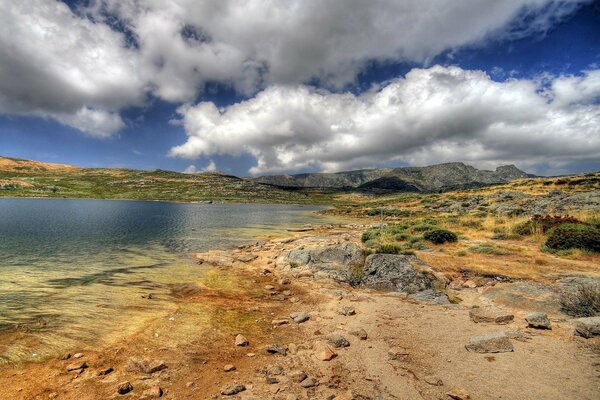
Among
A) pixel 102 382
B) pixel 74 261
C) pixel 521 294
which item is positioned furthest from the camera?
pixel 74 261

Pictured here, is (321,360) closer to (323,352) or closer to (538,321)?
(323,352)

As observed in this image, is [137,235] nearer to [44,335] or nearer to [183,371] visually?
[44,335]

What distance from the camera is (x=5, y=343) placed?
11164 mm

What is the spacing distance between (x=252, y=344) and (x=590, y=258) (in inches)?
938

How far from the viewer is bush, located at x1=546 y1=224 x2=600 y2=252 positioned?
22.1m

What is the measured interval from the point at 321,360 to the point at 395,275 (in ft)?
32.6

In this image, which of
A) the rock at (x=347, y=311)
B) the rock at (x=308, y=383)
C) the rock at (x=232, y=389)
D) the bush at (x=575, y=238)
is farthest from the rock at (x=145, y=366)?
the bush at (x=575, y=238)

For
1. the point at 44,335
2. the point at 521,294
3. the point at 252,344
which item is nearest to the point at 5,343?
the point at 44,335

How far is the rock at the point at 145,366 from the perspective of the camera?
9523mm

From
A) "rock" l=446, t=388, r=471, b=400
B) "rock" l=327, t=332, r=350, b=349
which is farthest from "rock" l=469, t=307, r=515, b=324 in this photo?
"rock" l=327, t=332, r=350, b=349

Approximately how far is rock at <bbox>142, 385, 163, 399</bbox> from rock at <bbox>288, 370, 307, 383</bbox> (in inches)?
144

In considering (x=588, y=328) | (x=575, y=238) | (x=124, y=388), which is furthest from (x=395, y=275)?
(x=575, y=238)

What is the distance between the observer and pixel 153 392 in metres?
8.38

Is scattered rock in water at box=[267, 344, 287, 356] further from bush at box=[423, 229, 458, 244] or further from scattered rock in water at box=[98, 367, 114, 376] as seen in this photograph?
bush at box=[423, 229, 458, 244]
